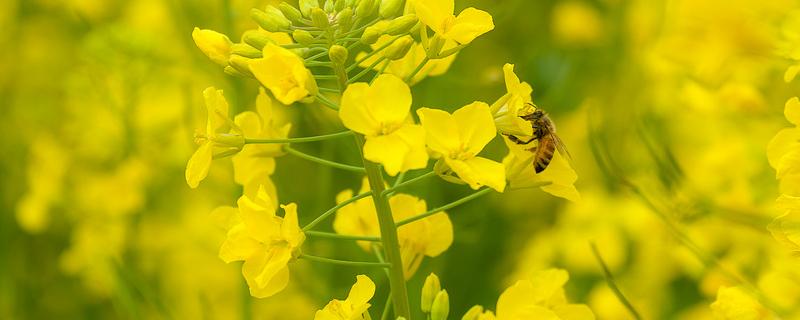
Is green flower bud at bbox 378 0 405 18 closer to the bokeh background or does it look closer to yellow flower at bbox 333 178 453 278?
yellow flower at bbox 333 178 453 278

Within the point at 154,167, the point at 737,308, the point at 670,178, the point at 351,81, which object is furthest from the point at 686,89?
the point at 154,167

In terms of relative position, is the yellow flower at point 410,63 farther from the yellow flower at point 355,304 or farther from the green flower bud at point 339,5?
the yellow flower at point 355,304

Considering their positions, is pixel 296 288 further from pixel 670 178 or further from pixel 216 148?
pixel 216 148

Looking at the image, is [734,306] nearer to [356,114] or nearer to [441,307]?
[441,307]

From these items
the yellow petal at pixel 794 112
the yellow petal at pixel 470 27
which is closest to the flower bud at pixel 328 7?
the yellow petal at pixel 470 27

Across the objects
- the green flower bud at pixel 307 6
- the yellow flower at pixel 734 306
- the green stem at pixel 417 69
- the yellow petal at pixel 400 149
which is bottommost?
the yellow flower at pixel 734 306
